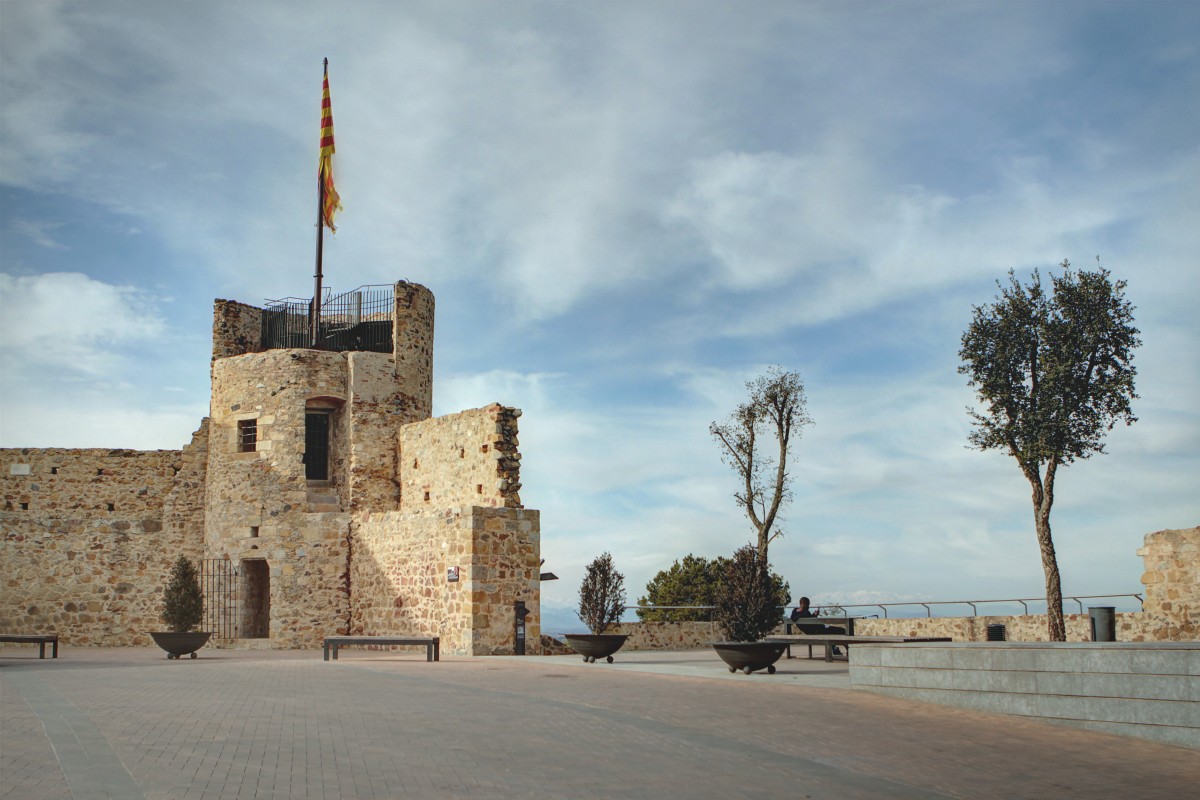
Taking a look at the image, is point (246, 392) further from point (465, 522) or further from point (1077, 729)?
point (1077, 729)

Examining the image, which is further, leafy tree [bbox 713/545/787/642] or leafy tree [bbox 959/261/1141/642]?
leafy tree [bbox 959/261/1141/642]

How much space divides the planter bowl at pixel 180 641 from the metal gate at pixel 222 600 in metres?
5.02

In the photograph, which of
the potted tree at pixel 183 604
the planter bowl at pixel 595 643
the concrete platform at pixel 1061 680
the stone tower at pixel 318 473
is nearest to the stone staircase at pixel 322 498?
the stone tower at pixel 318 473

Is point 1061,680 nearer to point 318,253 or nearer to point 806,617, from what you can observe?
point 806,617

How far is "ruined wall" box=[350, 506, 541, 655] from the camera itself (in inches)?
769

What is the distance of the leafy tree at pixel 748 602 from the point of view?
15289mm

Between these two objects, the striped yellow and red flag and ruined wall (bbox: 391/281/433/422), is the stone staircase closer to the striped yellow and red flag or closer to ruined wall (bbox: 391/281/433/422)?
ruined wall (bbox: 391/281/433/422)

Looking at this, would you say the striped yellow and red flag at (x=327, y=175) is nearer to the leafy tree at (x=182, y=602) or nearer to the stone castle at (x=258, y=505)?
the stone castle at (x=258, y=505)

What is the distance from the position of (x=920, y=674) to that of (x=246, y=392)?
18.6 m

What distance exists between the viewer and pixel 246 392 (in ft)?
83.5

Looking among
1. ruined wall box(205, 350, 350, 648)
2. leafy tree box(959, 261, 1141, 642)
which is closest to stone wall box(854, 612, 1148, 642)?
leafy tree box(959, 261, 1141, 642)

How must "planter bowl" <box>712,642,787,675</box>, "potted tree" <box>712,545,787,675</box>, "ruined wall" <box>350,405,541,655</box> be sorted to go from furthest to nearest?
1. "ruined wall" <box>350,405,541,655</box>
2. "potted tree" <box>712,545,787,675</box>
3. "planter bowl" <box>712,642,787,675</box>

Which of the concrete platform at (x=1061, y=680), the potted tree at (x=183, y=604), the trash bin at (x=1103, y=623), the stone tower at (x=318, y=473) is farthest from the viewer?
the stone tower at (x=318, y=473)

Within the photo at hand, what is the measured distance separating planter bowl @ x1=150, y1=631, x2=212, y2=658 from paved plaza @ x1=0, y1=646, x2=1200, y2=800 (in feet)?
19.5
